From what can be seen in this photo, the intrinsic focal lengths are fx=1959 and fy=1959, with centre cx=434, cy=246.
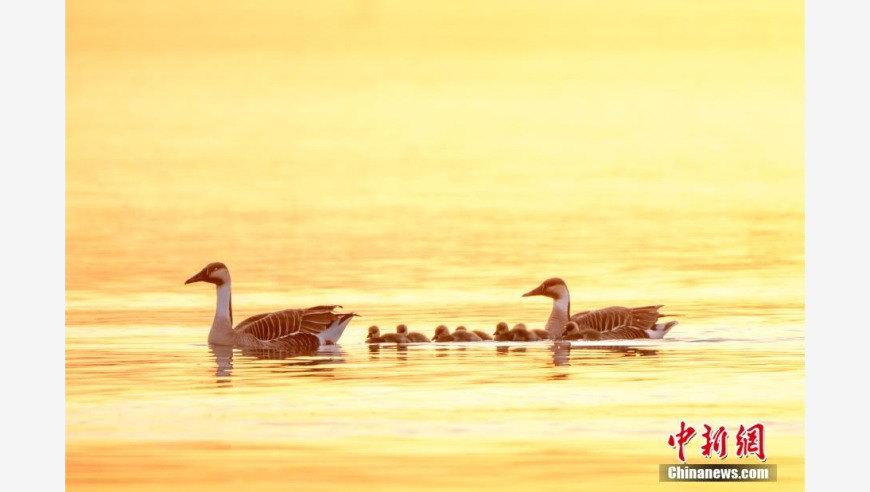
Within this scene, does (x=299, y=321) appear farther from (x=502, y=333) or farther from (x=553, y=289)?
(x=553, y=289)

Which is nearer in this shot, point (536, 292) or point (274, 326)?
point (274, 326)

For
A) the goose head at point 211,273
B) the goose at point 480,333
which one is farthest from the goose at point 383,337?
the goose head at point 211,273

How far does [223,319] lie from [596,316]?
356cm

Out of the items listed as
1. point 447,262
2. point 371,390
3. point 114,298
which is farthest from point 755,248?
point 114,298

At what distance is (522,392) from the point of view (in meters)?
15.6

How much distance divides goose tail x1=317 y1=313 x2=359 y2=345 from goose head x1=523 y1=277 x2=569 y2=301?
5.81ft

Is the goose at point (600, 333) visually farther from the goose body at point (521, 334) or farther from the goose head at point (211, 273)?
the goose head at point (211, 273)

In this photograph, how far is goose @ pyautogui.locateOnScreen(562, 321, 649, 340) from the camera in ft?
60.2

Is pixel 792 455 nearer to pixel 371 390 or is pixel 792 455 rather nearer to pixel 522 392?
pixel 522 392

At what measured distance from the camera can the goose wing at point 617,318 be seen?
1828 cm

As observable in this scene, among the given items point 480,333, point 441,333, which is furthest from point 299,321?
point 480,333

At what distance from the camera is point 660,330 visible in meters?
18.3

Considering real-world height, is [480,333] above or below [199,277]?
below

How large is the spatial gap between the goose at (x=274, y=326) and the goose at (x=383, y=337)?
242 millimetres
